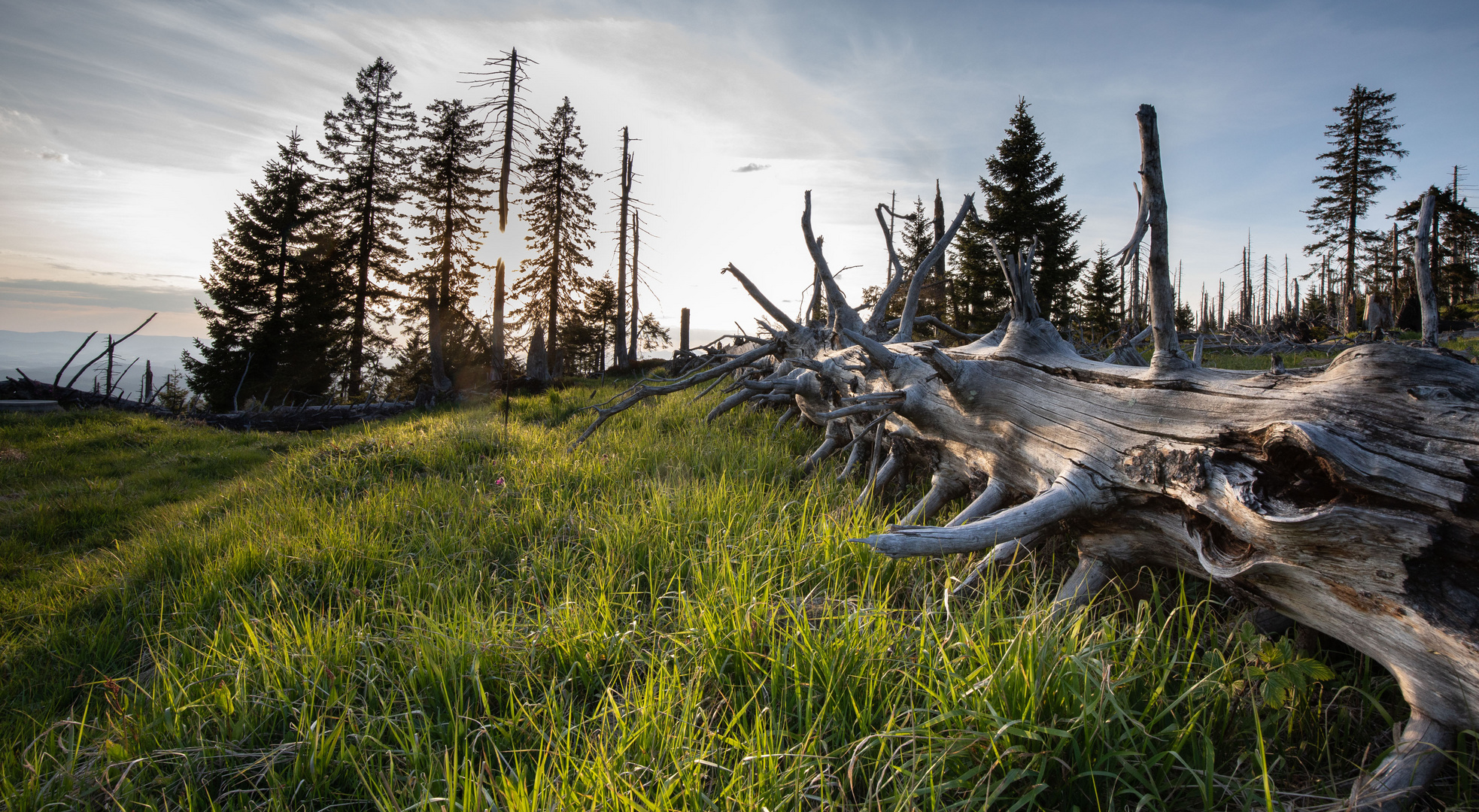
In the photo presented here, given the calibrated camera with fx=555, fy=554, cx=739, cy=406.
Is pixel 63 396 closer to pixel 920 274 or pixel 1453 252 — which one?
pixel 920 274

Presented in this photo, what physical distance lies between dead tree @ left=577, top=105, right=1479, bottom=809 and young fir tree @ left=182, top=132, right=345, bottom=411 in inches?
1057

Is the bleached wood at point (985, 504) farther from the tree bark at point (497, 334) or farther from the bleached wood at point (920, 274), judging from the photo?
the tree bark at point (497, 334)

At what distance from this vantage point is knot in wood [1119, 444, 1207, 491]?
78.9 inches

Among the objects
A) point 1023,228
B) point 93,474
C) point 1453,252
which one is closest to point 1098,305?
point 1023,228

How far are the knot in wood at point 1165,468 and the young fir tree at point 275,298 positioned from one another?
90.9ft

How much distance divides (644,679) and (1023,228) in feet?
76.1

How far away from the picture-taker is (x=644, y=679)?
6.79 ft

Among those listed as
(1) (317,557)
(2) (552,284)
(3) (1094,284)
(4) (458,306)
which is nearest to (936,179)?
(3) (1094,284)

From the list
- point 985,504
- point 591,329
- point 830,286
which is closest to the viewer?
point 985,504

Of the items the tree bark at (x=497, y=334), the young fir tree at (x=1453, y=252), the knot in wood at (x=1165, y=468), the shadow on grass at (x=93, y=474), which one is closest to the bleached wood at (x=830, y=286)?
the knot in wood at (x=1165, y=468)

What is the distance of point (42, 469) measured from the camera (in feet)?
25.6

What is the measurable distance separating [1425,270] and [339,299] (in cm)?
2844

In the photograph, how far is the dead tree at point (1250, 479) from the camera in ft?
5.00

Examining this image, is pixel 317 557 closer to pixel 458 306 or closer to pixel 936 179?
pixel 458 306
